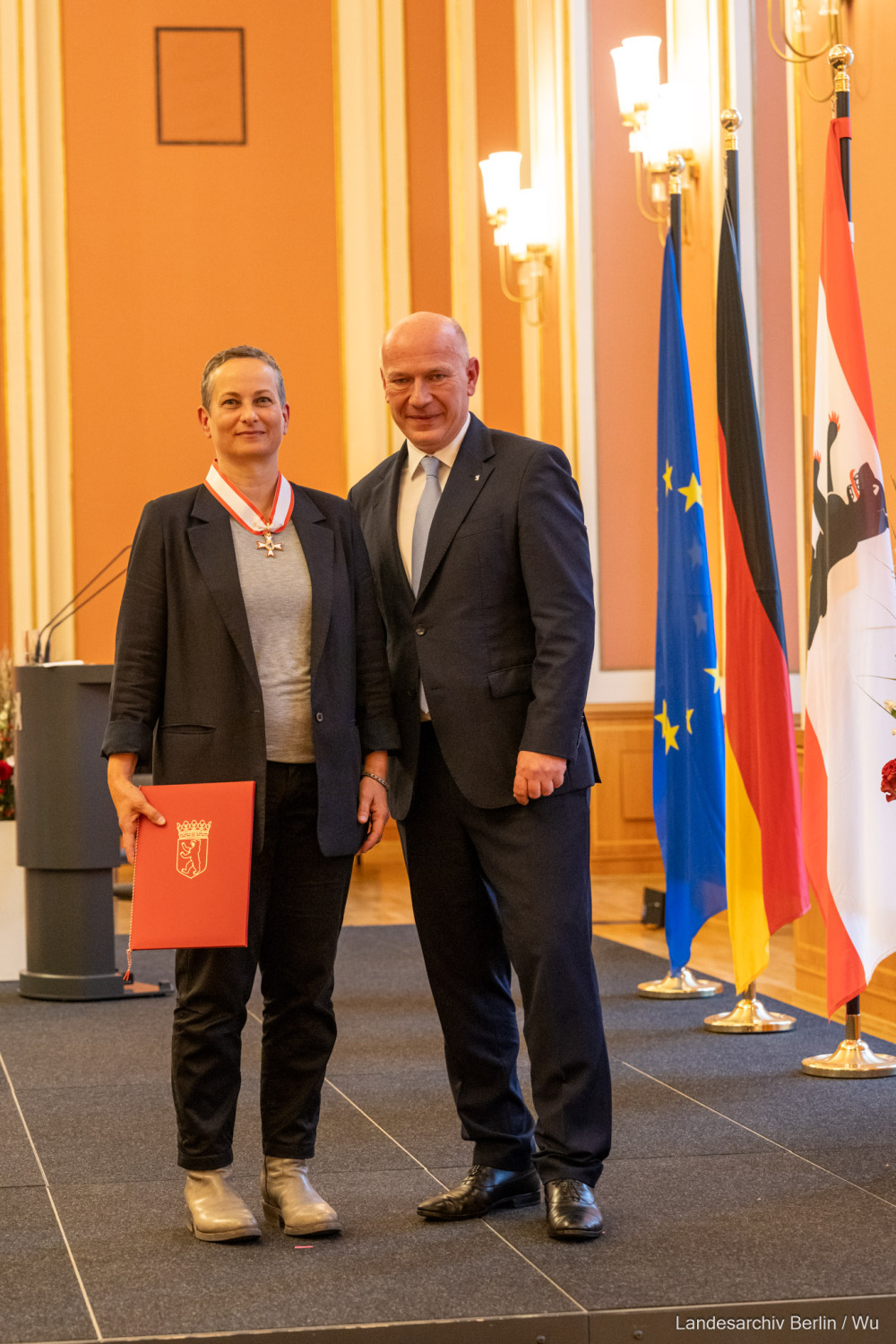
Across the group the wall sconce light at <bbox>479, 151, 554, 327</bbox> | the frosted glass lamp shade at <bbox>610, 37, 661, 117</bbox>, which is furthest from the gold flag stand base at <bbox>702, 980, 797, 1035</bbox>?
the wall sconce light at <bbox>479, 151, 554, 327</bbox>

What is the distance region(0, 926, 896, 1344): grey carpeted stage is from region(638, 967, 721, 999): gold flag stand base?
543 mm

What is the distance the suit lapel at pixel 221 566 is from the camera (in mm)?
2568

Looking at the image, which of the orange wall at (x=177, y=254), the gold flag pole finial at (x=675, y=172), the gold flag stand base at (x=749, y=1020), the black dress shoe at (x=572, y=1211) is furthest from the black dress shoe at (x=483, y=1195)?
the orange wall at (x=177, y=254)

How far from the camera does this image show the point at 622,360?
8008mm

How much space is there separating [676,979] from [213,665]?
9.61ft

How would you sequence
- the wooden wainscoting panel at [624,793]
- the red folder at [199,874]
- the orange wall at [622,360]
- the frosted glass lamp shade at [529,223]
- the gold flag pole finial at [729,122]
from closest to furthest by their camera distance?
the red folder at [199,874] < the gold flag pole finial at [729,122] < the frosted glass lamp shade at [529,223] < the orange wall at [622,360] < the wooden wainscoting panel at [624,793]

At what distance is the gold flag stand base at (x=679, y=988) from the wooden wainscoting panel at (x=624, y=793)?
299 cm

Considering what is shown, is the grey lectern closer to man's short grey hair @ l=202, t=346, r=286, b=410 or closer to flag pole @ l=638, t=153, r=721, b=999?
flag pole @ l=638, t=153, r=721, b=999

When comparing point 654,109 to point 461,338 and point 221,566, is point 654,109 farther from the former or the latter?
point 221,566

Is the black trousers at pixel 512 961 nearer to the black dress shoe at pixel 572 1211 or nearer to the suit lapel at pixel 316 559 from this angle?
the black dress shoe at pixel 572 1211

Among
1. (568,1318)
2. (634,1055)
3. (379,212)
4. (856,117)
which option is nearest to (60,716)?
(634,1055)

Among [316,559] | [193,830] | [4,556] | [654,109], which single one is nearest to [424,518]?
[316,559]

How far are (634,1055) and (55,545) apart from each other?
5.13 m

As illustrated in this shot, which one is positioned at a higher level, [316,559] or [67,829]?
[316,559]
